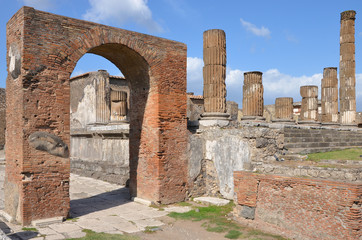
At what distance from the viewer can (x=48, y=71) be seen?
612 cm

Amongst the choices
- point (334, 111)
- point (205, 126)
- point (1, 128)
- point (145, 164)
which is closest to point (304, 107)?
point (334, 111)

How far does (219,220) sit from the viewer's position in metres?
6.16

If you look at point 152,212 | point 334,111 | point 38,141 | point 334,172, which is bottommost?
point 152,212

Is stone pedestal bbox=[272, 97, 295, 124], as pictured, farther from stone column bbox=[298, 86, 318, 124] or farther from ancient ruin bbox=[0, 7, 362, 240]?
stone column bbox=[298, 86, 318, 124]

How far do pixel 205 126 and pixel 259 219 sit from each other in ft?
11.3

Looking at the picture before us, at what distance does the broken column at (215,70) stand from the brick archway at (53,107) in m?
1.80

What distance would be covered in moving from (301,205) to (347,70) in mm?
14042

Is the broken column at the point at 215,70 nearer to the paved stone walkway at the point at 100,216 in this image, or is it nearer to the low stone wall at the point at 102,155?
the low stone wall at the point at 102,155

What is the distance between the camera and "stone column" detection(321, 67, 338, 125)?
15.8 metres

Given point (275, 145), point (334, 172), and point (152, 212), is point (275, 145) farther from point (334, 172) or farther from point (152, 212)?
point (152, 212)

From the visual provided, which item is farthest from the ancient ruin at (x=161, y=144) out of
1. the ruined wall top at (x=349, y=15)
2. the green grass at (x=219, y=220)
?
the ruined wall top at (x=349, y=15)

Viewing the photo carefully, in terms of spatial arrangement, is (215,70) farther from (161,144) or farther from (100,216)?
(100,216)

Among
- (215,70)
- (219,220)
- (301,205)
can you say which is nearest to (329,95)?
(215,70)

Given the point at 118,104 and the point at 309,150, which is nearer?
the point at 309,150
